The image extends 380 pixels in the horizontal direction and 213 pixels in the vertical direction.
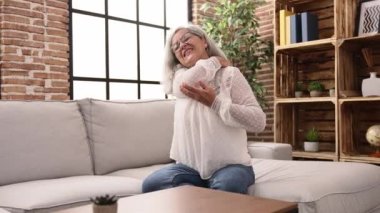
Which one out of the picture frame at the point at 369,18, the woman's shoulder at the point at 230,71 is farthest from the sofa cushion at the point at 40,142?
the picture frame at the point at 369,18

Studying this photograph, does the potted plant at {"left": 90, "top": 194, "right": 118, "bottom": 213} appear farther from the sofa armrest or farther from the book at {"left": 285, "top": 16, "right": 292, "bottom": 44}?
the book at {"left": 285, "top": 16, "right": 292, "bottom": 44}

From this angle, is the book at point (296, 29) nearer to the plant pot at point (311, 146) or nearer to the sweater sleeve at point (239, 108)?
the plant pot at point (311, 146)

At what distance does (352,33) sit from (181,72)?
1.96 m

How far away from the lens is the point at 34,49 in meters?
3.10

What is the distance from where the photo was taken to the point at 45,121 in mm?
2193

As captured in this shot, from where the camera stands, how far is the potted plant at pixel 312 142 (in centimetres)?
353

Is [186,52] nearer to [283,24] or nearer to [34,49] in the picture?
[34,49]

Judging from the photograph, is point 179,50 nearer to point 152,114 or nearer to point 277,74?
point 152,114

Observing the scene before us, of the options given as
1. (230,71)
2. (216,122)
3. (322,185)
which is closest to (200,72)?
(230,71)

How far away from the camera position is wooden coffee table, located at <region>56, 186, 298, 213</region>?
116cm

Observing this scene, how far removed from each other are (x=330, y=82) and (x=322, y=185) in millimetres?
2189

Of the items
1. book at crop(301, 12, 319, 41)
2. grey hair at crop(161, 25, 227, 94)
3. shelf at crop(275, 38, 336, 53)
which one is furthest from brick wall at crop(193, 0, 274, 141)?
grey hair at crop(161, 25, 227, 94)

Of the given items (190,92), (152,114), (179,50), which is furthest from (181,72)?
(152,114)

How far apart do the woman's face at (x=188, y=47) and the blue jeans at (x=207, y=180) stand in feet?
1.79
